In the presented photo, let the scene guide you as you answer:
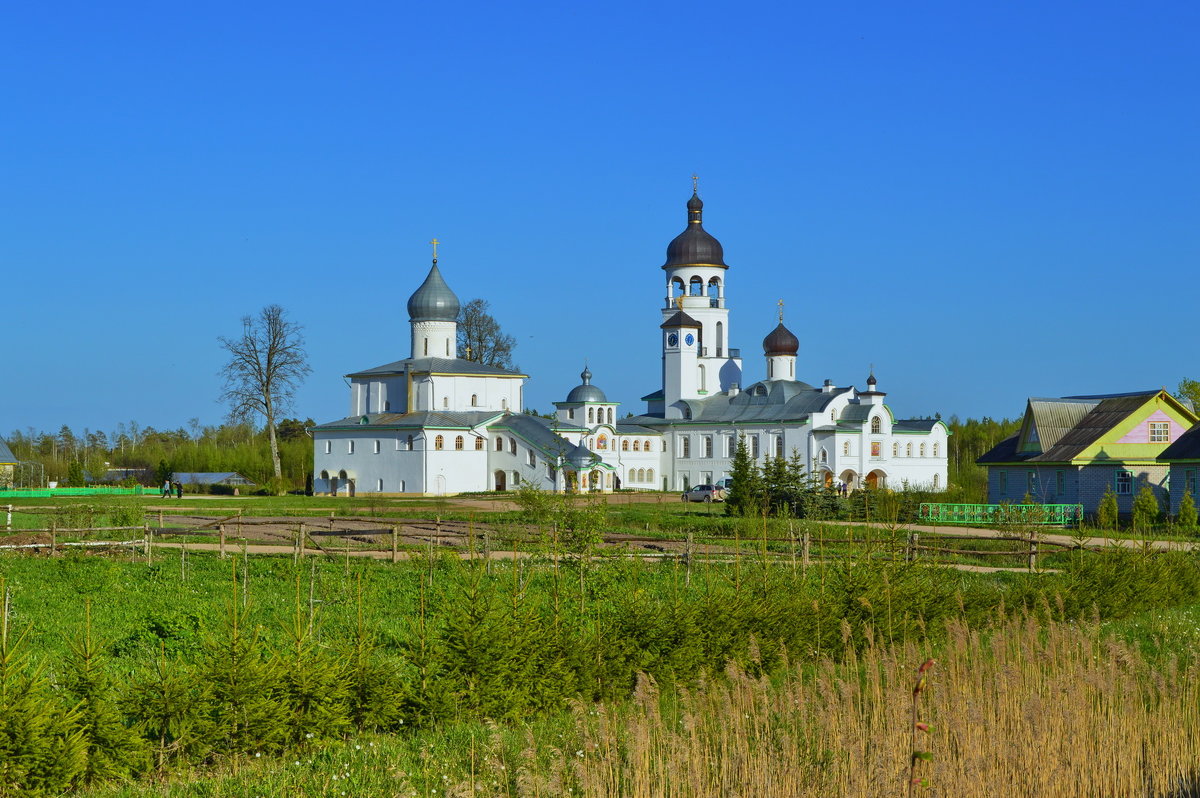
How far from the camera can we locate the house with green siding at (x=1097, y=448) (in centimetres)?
3988

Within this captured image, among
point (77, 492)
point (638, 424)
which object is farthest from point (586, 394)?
point (77, 492)

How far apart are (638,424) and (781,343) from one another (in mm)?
8501

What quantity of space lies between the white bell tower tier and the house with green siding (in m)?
31.5

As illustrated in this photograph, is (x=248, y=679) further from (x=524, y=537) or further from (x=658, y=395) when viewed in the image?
(x=658, y=395)

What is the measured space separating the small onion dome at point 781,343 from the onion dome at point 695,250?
16.9 feet

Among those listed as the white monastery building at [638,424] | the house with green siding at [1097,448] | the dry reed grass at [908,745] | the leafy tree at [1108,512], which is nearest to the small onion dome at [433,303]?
the white monastery building at [638,424]

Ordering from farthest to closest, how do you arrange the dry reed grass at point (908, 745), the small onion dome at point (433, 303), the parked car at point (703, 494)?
1. the small onion dome at point (433, 303)
2. the parked car at point (703, 494)
3. the dry reed grass at point (908, 745)

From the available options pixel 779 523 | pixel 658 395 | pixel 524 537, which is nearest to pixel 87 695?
pixel 524 537

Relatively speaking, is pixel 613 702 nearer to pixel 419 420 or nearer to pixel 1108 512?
pixel 1108 512

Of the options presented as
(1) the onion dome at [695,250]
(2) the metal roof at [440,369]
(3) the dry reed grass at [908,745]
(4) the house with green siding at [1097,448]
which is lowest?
(3) the dry reed grass at [908,745]

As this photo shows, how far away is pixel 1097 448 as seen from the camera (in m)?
40.2

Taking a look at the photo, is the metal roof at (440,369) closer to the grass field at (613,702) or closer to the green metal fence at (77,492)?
the green metal fence at (77,492)

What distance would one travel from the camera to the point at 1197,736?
8.95 meters

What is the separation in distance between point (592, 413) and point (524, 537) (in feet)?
154
